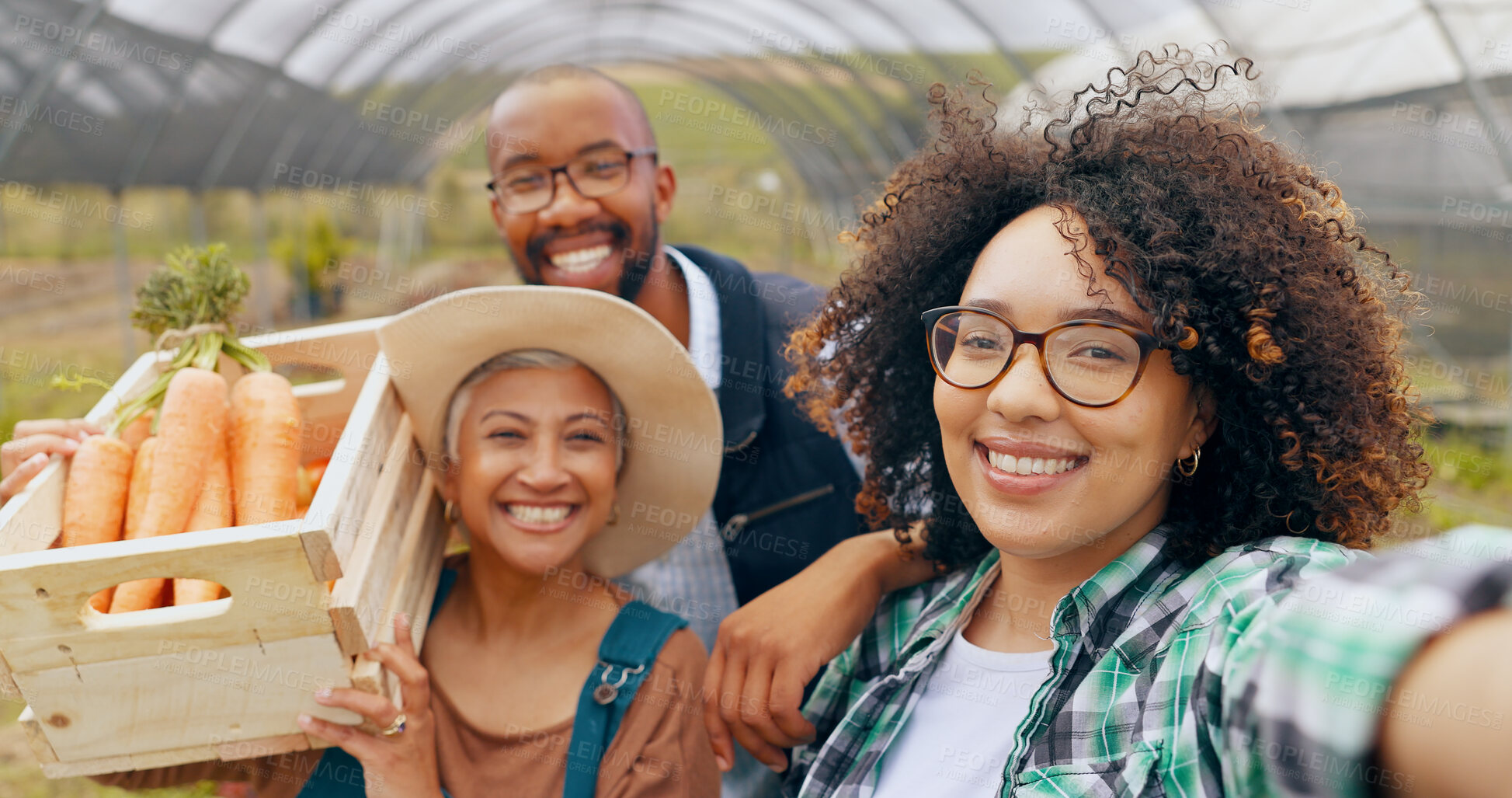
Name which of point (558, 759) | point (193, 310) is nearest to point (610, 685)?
point (558, 759)

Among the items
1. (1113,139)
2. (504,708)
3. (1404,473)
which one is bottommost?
(504,708)

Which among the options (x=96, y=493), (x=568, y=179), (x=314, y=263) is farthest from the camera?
(x=314, y=263)

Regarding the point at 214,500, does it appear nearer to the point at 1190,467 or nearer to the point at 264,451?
the point at 264,451

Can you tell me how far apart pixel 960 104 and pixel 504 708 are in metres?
1.57

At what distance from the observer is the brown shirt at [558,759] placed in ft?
6.64

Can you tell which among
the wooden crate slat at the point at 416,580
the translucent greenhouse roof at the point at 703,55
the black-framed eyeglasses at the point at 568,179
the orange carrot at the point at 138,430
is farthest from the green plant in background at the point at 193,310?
the translucent greenhouse roof at the point at 703,55

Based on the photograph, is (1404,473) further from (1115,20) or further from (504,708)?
(1115,20)

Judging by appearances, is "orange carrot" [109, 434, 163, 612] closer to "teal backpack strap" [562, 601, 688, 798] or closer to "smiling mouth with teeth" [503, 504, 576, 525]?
"smiling mouth with teeth" [503, 504, 576, 525]

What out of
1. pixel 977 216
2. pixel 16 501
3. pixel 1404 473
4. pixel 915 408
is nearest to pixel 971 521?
pixel 915 408

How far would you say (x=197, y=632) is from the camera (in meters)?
1.62

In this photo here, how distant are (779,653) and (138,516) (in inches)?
50.8

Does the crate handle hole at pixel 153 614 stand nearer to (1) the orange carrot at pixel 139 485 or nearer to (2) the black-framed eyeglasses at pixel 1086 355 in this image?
(1) the orange carrot at pixel 139 485

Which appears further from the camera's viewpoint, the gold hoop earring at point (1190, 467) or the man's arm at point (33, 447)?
the man's arm at point (33, 447)

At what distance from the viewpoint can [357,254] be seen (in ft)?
66.6
